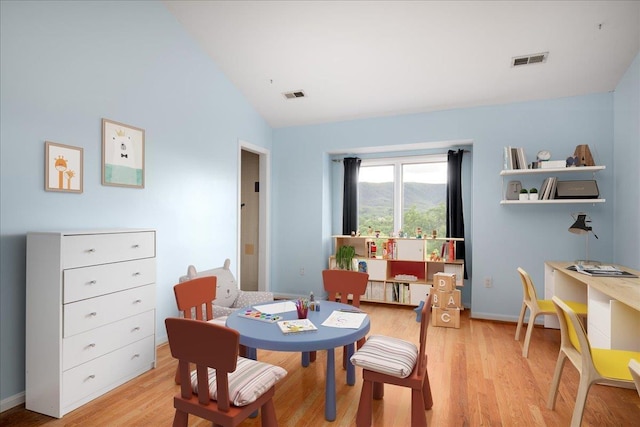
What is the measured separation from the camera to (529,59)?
357 cm

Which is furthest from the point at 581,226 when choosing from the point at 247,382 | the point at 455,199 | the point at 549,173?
the point at 247,382

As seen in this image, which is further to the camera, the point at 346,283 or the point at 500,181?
the point at 500,181

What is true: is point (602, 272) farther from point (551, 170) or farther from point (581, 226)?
point (551, 170)

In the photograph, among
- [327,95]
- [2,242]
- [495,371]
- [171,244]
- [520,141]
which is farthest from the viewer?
[327,95]

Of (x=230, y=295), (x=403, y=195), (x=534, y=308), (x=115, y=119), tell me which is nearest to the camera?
(x=115, y=119)

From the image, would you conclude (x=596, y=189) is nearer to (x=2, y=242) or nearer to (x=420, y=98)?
(x=420, y=98)

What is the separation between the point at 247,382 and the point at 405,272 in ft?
12.6

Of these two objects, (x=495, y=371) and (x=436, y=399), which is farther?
(x=495, y=371)

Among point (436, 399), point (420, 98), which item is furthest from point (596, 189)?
point (436, 399)

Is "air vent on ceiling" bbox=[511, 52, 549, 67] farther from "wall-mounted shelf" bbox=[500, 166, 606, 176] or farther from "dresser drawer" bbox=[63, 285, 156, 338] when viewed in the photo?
"dresser drawer" bbox=[63, 285, 156, 338]

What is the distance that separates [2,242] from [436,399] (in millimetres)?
3150

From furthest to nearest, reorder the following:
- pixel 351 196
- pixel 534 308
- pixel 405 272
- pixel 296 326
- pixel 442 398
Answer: pixel 351 196
pixel 405 272
pixel 534 308
pixel 442 398
pixel 296 326

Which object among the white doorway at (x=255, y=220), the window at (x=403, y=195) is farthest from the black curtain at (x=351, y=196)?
the white doorway at (x=255, y=220)

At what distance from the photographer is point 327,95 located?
15.1 ft
